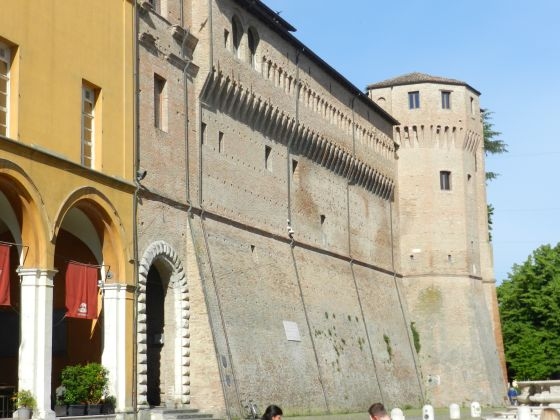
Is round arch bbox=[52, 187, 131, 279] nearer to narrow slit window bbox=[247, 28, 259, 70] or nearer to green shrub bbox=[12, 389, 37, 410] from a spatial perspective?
green shrub bbox=[12, 389, 37, 410]

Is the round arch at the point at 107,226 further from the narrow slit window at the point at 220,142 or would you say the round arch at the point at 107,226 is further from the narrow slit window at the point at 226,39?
the narrow slit window at the point at 226,39

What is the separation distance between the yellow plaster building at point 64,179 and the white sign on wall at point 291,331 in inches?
354

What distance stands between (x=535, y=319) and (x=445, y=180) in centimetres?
1212

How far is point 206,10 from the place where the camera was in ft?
90.3

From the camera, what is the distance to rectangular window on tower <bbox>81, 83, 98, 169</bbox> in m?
21.2

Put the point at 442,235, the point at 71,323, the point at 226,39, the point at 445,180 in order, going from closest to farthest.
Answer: the point at 71,323 < the point at 226,39 < the point at 442,235 < the point at 445,180

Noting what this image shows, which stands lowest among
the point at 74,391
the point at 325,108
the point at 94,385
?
the point at 74,391

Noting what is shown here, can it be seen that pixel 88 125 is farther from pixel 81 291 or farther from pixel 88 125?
pixel 81 291

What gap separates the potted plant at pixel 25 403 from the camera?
18223 mm

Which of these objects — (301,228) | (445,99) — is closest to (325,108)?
(301,228)

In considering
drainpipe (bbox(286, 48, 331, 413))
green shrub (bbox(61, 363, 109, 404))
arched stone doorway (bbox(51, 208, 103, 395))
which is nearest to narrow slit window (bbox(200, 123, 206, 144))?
arched stone doorway (bbox(51, 208, 103, 395))

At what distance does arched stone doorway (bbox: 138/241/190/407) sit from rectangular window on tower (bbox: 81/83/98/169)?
10.6ft

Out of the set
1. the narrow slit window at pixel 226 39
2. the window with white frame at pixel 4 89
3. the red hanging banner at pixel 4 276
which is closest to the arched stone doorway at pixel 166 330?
the red hanging banner at pixel 4 276

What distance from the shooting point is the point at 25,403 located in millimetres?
18391
